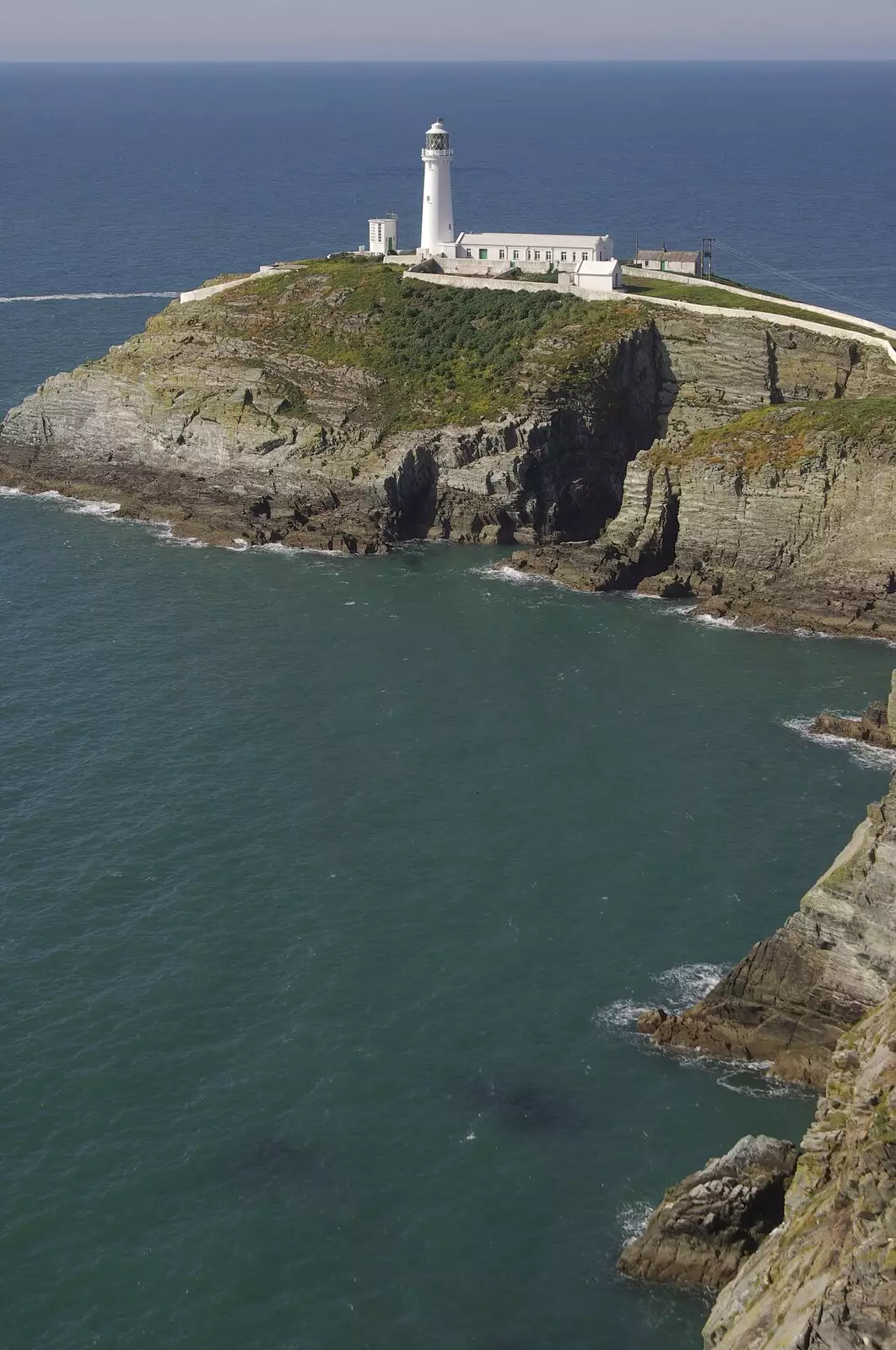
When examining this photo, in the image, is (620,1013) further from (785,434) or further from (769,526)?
(785,434)

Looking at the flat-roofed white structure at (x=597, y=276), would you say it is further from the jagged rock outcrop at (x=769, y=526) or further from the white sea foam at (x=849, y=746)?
the white sea foam at (x=849, y=746)

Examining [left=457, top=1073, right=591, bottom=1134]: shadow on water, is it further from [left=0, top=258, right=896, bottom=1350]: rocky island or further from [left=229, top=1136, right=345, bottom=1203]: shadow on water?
[left=0, top=258, right=896, bottom=1350]: rocky island

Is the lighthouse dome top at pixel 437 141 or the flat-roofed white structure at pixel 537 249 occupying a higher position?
the lighthouse dome top at pixel 437 141

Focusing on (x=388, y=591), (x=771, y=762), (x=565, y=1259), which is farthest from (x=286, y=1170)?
(x=388, y=591)

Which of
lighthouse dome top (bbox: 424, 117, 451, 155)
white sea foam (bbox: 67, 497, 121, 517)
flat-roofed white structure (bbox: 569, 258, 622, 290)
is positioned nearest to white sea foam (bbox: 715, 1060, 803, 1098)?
white sea foam (bbox: 67, 497, 121, 517)

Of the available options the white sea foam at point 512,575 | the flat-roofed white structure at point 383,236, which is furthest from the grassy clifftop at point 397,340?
the white sea foam at point 512,575
